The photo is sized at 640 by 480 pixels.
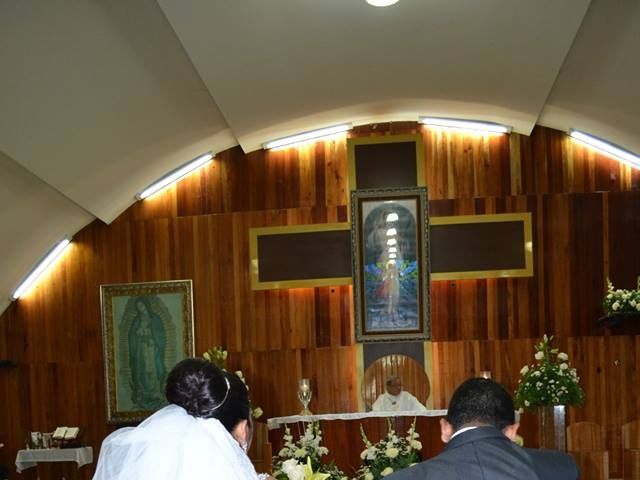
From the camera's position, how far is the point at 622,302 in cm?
816

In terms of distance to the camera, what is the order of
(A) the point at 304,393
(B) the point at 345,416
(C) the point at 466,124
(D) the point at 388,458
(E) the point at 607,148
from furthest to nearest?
(C) the point at 466,124 < (E) the point at 607,148 < (B) the point at 345,416 < (A) the point at 304,393 < (D) the point at 388,458

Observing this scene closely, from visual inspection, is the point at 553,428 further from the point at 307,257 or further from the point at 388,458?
the point at 307,257

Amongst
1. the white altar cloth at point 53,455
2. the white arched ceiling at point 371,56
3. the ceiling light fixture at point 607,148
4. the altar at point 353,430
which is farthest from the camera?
the white altar cloth at point 53,455

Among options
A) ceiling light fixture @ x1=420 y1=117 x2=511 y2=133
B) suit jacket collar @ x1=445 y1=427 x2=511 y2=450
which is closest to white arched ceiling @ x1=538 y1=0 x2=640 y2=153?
ceiling light fixture @ x1=420 y1=117 x2=511 y2=133

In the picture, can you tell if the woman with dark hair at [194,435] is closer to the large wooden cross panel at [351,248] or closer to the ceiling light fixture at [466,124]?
the large wooden cross panel at [351,248]

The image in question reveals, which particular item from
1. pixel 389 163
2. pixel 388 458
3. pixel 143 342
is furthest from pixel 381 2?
pixel 143 342

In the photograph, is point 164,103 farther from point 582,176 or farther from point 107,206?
point 582,176

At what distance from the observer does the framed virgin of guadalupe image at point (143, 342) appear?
357 inches

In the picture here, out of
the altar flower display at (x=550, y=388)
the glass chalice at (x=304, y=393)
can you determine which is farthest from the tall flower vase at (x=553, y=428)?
the glass chalice at (x=304, y=393)

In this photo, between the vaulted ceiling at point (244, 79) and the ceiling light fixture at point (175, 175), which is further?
the ceiling light fixture at point (175, 175)

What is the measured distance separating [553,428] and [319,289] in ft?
11.2

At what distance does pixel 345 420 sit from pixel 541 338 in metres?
2.44

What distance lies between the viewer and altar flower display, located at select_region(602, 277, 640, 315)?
810 cm

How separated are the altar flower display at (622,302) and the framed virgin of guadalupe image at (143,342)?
185 inches
